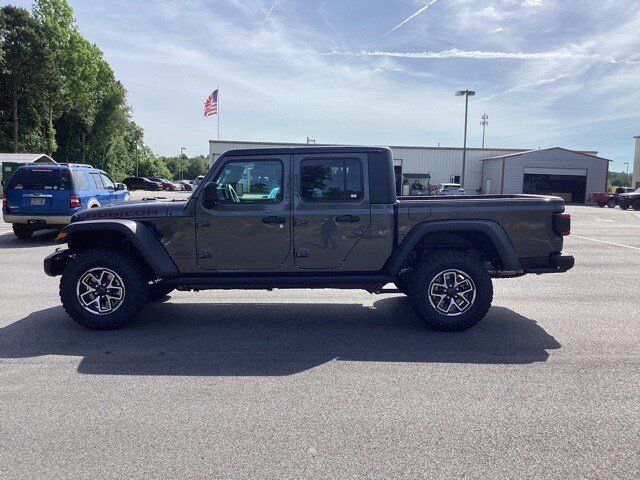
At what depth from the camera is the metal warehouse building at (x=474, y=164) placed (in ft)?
158

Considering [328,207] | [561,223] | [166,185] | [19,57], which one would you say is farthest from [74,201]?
[166,185]

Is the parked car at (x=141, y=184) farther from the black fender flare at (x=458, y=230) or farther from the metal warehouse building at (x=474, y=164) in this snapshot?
the black fender flare at (x=458, y=230)

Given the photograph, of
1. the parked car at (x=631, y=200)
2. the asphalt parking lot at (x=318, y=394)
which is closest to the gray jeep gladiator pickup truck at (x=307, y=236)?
the asphalt parking lot at (x=318, y=394)

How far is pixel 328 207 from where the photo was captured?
5.39 metres

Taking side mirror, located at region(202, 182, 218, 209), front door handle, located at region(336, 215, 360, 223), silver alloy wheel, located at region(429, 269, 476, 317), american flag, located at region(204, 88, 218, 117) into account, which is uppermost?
american flag, located at region(204, 88, 218, 117)

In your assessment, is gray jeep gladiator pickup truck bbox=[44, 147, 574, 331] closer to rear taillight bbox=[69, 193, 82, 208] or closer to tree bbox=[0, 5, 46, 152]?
rear taillight bbox=[69, 193, 82, 208]

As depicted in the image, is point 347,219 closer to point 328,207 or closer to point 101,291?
point 328,207

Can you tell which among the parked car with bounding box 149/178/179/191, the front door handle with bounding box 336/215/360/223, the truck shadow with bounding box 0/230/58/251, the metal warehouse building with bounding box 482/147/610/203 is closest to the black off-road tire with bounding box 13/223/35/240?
the truck shadow with bounding box 0/230/58/251

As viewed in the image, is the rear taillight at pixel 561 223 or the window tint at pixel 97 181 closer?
the rear taillight at pixel 561 223

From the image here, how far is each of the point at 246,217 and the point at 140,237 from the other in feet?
3.75

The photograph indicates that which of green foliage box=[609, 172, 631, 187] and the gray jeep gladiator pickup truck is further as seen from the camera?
green foliage box=[609, 172, 631, 187]

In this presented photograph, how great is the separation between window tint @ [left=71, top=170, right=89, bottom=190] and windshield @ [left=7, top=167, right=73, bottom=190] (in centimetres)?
13

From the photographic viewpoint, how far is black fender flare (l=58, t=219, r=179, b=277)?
523 cm

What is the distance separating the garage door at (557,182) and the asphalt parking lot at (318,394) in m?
45.4
